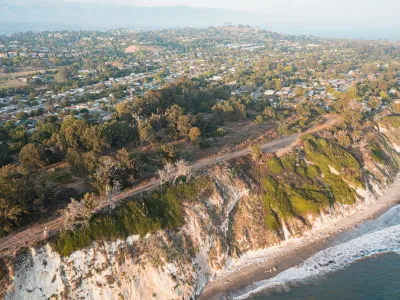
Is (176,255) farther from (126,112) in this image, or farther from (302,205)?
(126,112)

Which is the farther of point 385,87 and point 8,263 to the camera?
point 385,87

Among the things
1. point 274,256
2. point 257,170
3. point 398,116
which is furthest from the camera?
point 398,116

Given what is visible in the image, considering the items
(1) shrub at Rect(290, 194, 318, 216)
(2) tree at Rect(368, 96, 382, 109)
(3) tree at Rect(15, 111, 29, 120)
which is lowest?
(3) tree at Rect(15, 111, 29, 120)

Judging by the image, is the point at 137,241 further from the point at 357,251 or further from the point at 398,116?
the point at 398,116

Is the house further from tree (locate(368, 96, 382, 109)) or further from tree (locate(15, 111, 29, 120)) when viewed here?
tree (locate(15, 111, 29, 120))

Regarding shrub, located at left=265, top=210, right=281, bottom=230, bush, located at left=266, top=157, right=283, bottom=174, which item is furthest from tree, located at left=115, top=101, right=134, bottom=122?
shrub, located at left=265, top=210, right=281, bottom=230

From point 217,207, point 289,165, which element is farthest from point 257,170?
point 217,207

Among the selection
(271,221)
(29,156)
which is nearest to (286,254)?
(271,221)
